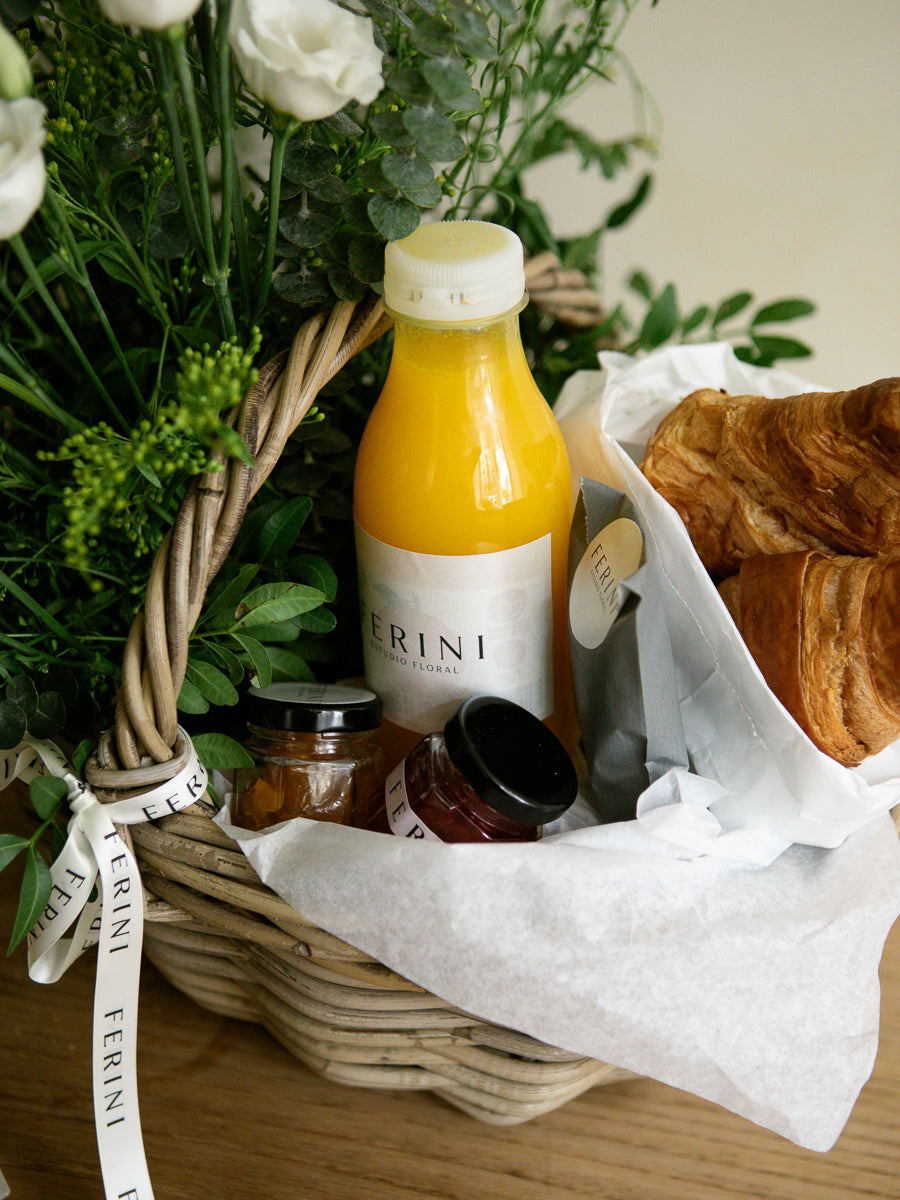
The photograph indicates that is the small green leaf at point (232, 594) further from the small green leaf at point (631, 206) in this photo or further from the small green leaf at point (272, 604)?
the small green leaf at point (631, 206)

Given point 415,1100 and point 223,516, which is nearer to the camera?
point 223,516

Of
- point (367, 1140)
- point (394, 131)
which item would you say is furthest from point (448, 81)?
point (367, 1140)

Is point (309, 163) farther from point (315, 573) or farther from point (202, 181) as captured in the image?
point (315, 573)

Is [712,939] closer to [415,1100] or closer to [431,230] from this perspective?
[415,1100]

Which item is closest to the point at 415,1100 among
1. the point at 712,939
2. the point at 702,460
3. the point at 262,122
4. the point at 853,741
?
the point at 712,939

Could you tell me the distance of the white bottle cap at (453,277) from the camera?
492 mm

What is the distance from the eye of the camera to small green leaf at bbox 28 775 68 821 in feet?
1.60

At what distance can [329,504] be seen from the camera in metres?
0.67

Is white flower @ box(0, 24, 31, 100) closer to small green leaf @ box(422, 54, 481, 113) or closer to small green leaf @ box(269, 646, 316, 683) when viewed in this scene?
small green leaf @ box(422, 54, 481, 113)

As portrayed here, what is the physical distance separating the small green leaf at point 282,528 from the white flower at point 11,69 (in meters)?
0.26

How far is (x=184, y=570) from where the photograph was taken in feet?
1.51

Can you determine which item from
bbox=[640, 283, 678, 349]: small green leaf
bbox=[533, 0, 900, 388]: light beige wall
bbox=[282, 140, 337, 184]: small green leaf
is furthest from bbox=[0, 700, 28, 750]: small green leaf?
bbox=[533, 0, 900, 388]: light beige wall

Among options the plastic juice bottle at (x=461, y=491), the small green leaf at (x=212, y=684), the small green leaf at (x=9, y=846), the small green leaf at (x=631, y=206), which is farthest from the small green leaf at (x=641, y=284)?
the small green leaf at (x=9, y=846)

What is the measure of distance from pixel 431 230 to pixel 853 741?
1.23ft
